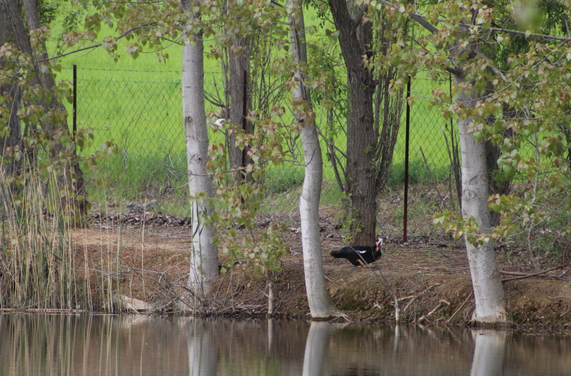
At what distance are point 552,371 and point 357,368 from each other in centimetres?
154

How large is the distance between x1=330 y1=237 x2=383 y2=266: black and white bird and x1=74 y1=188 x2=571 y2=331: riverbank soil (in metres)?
0.10

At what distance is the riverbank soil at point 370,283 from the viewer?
26.4ft

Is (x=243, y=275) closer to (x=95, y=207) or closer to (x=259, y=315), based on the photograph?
(x=259, y=315)

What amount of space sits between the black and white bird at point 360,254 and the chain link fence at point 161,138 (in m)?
3.35

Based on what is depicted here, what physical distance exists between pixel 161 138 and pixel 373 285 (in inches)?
257

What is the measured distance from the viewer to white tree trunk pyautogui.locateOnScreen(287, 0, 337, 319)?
779 cm

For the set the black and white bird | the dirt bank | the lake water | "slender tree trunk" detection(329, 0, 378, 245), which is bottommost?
the lake water

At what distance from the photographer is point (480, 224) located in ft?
25.2

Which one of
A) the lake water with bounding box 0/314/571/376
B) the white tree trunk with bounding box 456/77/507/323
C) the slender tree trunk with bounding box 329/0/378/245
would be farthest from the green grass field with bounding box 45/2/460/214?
the white tree trunk with bounding box 456/77/507/323

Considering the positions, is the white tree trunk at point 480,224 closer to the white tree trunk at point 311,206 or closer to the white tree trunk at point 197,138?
the white tree trunk at point 311,206

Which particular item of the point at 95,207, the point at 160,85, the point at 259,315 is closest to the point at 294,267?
the point at 259,315

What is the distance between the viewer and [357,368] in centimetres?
629

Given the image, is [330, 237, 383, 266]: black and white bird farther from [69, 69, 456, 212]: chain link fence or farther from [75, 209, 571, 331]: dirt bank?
[69, 69, 456, 212]: chain link fence

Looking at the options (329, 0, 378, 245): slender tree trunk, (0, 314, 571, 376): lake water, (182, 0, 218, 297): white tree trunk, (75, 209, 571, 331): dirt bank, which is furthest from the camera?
(329, 0, 378, 245): slender tree trunk
